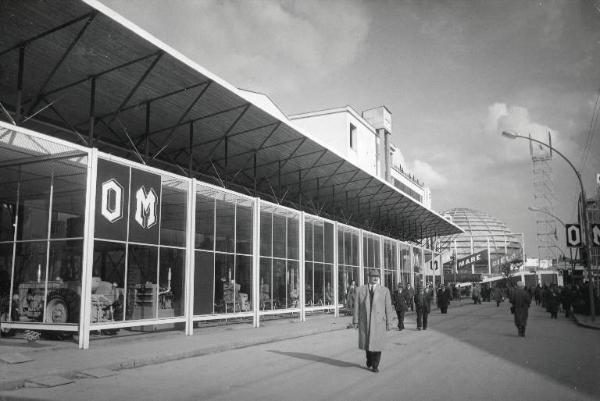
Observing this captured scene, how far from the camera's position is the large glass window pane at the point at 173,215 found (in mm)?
18381

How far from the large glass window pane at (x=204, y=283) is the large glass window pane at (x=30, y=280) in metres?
5.15

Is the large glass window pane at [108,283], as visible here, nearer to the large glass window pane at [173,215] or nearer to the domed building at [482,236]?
the large glass window pane at [173,215]

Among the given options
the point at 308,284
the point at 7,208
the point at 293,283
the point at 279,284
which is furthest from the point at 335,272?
the point at 7,208

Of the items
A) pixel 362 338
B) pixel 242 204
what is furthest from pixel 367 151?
pixel 362 338

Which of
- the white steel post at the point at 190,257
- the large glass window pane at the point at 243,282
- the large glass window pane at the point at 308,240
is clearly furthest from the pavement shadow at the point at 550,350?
the large glass window pane at the point at 308,240

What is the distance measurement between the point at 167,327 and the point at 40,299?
551 centimetres

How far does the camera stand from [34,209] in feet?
64.6

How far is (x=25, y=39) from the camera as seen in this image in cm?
1462

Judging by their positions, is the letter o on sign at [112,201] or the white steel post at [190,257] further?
the white steel post at [190,257]

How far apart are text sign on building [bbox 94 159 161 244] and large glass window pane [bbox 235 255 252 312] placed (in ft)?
19.0

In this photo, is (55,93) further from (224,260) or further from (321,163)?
(321,163)

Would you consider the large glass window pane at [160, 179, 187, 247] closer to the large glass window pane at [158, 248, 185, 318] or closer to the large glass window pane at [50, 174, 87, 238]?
the large glass window pane at [158, 248, 185, 318]

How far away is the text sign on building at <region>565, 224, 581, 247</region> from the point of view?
25656 millimetres

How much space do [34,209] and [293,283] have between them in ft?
41.4
